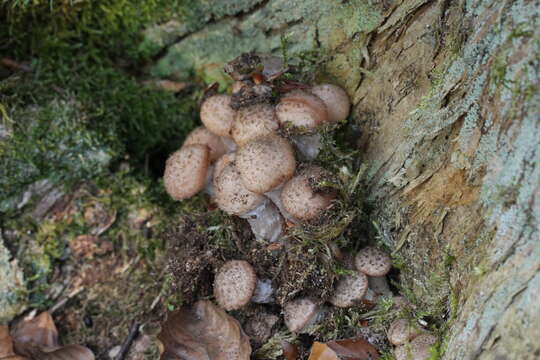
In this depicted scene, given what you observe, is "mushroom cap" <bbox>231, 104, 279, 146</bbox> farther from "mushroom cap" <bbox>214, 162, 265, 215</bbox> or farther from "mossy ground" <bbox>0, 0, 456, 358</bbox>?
"mossy ground" <bbox>0, 0, 456, 358</bbox>

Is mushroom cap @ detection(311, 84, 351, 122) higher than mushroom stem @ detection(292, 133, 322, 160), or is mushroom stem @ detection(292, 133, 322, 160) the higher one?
mushroom cap @ detection(311, 84, 351, 122)

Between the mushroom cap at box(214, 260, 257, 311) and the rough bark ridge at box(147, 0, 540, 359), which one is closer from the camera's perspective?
the rough bark ridge at box(147, 0, 540, 359)

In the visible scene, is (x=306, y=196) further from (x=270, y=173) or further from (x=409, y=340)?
(x=409, y=340)

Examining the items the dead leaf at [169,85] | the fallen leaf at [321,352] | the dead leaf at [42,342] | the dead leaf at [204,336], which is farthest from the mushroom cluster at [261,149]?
the dead leaf at [42,342]

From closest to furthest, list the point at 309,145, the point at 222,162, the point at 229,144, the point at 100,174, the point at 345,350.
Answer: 1. the point at 345,350
2. the point at 309,145
3. the point at 222,162
4. the point at 229,144
5. the point at 100,174

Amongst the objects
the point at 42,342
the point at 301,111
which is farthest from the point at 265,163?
the point at 42,342

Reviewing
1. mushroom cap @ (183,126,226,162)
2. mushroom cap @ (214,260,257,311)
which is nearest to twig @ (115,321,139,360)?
mushroom cap @ (214,260,257,311)

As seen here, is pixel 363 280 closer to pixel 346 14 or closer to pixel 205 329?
pixel 205 329
